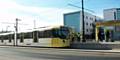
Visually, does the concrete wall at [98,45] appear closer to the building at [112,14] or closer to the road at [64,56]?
the road at [64,56]

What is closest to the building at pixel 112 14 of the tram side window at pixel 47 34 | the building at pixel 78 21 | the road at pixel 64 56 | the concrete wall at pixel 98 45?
the building at pixel 78 21

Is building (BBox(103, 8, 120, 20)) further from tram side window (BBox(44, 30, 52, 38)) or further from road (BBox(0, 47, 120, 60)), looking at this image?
road (BBox(0, 47, 120, 60))

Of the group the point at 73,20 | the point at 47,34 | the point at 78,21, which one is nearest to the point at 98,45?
the point at 47,34

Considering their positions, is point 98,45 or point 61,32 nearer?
point 98,45

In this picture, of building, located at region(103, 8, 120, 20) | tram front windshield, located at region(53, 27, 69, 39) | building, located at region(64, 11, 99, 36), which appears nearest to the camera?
tram front windshield, located at region(53, 27, 69, 39)

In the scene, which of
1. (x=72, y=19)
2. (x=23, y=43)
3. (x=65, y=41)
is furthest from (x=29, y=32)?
(x=72, y=19)

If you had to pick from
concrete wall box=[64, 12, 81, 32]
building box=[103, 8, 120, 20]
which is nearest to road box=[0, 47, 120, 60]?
building box=[103, 8, 120, 20]

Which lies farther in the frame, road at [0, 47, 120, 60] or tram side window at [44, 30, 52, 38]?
tram side window at [44, 30, 52, 38]

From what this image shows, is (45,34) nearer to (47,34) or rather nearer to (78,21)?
(47,34)

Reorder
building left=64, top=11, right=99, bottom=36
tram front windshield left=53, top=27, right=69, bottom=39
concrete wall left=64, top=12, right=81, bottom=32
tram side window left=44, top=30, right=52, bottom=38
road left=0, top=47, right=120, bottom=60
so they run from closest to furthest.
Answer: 1. road left=0, top=47, right=120, bottom=60
2. tram front windshield left=53, top=27, right=69, bottom=39
3. tram side window left=44, top=30, right=52, bottom=38
4. building left=64, top=11, right=99, bottom=36
5. concrete wall left=64, top=12, right=81, bottom=32

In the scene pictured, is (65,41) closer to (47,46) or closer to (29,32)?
(47,46)

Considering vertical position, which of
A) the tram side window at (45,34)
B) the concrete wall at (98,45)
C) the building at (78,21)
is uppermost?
the building at (78,21)

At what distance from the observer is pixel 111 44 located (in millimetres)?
35000

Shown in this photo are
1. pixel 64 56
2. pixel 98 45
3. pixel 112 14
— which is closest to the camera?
pixel 64 56
